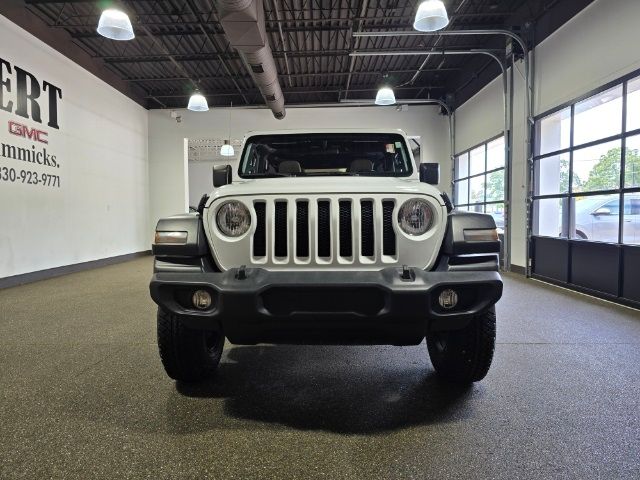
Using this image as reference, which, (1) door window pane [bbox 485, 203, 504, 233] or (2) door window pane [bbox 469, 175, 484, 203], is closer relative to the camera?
(1) door window pane [bbox 485, 203, 504, 233]

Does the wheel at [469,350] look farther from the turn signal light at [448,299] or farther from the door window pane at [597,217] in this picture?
the door window pane at [597,217]

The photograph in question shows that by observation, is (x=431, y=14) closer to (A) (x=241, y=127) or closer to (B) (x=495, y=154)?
(B) (x=495, y=154)

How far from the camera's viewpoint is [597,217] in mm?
5445

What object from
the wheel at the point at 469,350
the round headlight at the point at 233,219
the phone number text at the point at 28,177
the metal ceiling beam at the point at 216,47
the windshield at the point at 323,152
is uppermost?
the metal ceiling beam at the point at 216,47

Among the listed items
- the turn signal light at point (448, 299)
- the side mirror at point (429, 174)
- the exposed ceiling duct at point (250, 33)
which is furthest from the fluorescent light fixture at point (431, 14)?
the turn signal light at point (448, 299)

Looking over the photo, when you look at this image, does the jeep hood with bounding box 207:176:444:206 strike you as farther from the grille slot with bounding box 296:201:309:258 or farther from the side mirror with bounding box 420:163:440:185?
the side mirror with bounding box 420:163:440:185

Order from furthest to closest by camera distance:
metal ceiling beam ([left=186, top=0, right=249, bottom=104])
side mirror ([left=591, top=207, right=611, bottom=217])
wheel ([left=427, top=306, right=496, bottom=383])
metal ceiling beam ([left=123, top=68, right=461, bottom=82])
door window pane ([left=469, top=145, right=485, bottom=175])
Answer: metal ceiling beam ([left=123, top=68, right=461, bottom=82]) → door window pane ([left=469, top=145, right=485, bottom=175]) → metal ceiling beam ([left=186, top=0, right=249, bottom=104]) → side mirror ([left=591, top=207, right=611, bottom=217]) → wheel ([left=427, top=306, right=496, bottom=383])

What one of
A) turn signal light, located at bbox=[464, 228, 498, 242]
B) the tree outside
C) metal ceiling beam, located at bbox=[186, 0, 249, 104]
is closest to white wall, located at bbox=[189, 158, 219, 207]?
metal ceiling beam, located at bbox=[186, 0, 249, 104]

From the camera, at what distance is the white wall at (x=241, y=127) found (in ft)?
38.3

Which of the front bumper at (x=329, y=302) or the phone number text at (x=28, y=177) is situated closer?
the front bumper at (x=329, y=302)

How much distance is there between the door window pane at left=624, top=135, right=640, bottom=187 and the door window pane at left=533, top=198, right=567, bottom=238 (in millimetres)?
1432

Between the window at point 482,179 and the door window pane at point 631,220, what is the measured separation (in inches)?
129

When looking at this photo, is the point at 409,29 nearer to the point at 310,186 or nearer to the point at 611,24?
the point at 611,24

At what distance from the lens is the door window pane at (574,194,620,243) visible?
5047 millimetres
